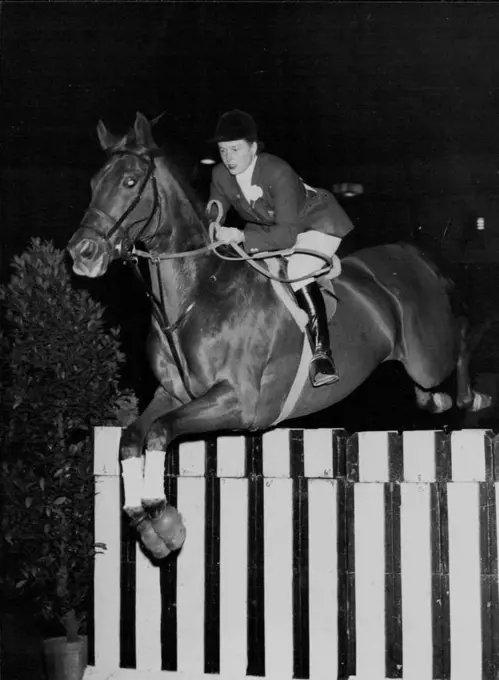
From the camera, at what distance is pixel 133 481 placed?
3.88m

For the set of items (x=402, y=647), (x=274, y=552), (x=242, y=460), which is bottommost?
(x=402, y=647)

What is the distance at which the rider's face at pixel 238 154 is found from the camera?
404 cm

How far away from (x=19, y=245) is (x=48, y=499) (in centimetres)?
139

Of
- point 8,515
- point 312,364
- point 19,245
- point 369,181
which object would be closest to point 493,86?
point 369,181

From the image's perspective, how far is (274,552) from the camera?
4.45m

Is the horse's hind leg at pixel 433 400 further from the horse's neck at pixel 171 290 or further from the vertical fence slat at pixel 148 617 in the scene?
the vertical fence slat at pixel 148 617

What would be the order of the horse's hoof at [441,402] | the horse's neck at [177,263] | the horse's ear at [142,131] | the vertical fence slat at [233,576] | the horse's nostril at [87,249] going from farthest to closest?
1. the horse's hoof at [441,402]
2. the vertical fence slat at [233,576]
3. the horse's neck at [177,263]
4. the horse's ear at [142,131]
5. the horse's nostril at [87,249]

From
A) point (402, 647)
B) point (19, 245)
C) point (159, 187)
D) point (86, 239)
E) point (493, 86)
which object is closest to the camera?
point (86, 239)

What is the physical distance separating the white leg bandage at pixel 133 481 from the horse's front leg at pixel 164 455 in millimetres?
14

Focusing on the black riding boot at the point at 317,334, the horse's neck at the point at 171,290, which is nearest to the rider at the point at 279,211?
the black riding boot at the point at 317,334

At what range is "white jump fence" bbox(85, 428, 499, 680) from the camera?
4246mm

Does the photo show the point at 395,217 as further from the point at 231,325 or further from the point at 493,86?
the point at 231,325

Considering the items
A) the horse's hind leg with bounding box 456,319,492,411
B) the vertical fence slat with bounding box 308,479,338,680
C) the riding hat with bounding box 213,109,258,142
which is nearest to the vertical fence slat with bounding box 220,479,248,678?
the vertical fence slat with bounding box 308,479,338,680

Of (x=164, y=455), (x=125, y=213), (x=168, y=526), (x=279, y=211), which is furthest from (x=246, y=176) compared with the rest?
(x=168, y=526)
